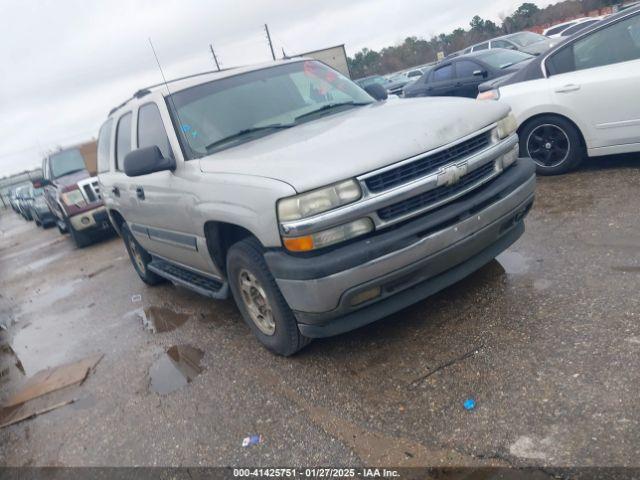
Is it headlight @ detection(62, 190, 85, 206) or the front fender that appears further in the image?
headlight @ detection(62, 190, 85, 206)

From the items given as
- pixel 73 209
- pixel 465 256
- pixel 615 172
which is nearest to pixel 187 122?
pixel 465 256

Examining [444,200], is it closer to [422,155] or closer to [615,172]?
[422,155]

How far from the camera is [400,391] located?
287 centimetres

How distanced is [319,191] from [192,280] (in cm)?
214

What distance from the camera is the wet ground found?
2.41 m

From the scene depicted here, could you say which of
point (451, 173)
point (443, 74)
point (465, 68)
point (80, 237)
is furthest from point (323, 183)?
point (443, 74)

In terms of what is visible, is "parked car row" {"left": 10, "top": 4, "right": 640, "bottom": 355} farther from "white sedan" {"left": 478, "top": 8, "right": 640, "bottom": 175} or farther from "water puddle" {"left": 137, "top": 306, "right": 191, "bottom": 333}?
"water puddle" {"left": 137, "top": 306, "right": 191, "bottom": 333}

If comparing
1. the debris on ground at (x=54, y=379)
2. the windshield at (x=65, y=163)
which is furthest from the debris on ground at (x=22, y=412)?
the windshield at (x=65, y=163)

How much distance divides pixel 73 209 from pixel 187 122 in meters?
7.41

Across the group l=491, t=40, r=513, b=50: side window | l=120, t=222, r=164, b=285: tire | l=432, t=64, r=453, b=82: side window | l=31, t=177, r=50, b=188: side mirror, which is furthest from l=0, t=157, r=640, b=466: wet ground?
l=491, t=40, r=513, b=50: side window

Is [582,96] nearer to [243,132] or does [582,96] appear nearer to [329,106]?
[329,106]

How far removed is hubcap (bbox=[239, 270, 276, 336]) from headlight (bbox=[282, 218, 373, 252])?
63 cm

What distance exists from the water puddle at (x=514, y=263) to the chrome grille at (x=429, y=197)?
105 cm

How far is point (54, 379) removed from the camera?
14.3 feet
